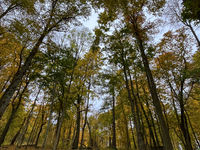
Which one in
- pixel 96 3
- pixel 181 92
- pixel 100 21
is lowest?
pixel 181 92

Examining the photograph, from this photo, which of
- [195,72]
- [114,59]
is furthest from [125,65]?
[195,72]

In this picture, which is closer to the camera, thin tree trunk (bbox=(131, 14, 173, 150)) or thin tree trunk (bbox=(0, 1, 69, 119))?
thin tree trunk (bbox=(0, 1, 69, 119))

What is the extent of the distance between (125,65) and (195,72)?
4.60 m

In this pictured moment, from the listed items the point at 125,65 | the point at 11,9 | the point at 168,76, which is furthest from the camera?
the point at 168,76

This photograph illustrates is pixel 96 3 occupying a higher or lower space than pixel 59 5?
lower

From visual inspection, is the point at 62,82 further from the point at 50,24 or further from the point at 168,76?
the point at 168,76

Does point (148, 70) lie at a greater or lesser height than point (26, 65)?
greater

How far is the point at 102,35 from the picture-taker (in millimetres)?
8227

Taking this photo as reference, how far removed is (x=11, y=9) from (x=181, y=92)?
13.5 m

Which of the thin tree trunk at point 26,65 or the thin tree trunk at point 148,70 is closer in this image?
the thin tree trunk at point 26,65

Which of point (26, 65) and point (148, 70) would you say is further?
point (148, 70)

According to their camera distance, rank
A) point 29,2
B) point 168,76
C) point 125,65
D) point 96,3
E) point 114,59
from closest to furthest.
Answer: point 29,2 → point 96,3 → point 125,65 → point 114,59 → point 168,76

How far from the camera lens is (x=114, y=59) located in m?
8.19

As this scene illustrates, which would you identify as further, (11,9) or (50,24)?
(50,24)
